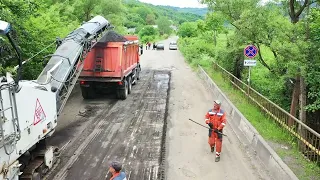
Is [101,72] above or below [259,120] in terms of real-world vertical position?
above

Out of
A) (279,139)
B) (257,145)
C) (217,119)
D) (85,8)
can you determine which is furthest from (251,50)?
(85,8)

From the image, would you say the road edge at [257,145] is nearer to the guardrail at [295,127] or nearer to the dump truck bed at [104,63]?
the guardrail at [295,127]

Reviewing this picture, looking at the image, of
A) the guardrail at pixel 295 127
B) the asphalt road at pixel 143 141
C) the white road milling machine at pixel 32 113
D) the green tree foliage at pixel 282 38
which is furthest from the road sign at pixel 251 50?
the white road milling machine at pixel 32 113

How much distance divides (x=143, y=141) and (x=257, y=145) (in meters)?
3.34

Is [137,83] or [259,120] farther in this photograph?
[137,83]

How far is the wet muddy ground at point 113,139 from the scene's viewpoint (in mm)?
7906

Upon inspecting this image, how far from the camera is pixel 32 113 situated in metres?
6.38

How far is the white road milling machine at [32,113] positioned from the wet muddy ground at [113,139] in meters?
0.72

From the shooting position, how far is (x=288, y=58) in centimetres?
1018

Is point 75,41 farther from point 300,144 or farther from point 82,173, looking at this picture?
point 300,144

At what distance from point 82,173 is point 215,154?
360 centimetres

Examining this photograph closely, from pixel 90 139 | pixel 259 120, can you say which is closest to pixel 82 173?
pixel 90 139

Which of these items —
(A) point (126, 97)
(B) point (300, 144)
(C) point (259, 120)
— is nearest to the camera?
(B) point (300, 144)

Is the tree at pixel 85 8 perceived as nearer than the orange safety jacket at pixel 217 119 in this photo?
No
